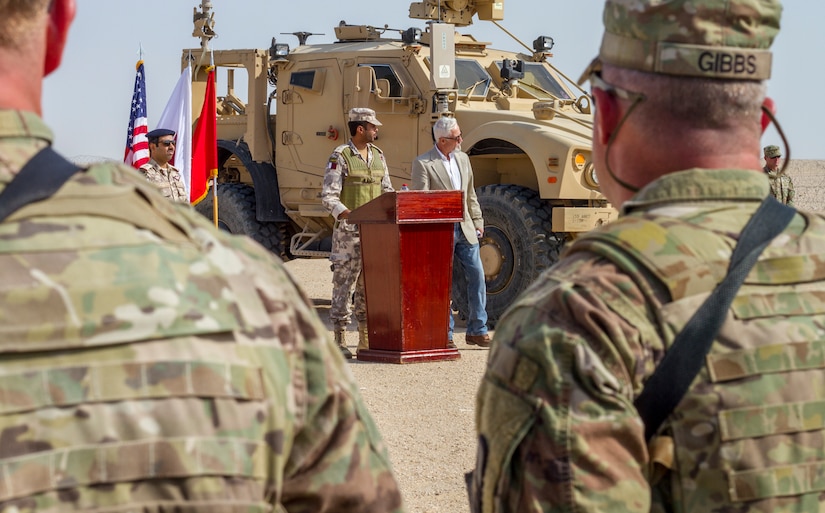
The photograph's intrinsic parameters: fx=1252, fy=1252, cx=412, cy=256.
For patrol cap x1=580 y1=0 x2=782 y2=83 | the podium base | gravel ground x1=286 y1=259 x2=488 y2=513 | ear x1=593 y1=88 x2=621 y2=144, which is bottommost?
gravel ground x1=286 y1=259 x2=488 y2=513

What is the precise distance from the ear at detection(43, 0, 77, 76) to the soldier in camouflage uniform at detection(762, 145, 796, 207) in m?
11.2

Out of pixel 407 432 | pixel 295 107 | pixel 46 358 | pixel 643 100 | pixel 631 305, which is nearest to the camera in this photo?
pixel 46 358

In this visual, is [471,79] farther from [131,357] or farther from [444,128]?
[131,357]

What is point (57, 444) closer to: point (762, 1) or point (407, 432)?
point (762, 1)

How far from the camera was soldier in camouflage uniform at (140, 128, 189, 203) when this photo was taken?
877 cm

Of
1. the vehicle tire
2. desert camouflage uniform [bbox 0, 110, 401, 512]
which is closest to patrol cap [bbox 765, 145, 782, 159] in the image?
the vehicle tire

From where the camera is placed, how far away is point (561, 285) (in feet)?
5.74

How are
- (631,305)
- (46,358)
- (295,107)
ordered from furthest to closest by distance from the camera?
(295,107) → (631,305) → (46,358)

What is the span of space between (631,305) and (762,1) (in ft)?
1.79

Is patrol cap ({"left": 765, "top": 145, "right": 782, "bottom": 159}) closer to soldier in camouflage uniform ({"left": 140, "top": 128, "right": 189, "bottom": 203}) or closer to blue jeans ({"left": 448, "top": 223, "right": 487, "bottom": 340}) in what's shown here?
blue jeans ({"left": 448, "top": 223, "right": 487, "bottom": 340})

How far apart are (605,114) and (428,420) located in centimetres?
466

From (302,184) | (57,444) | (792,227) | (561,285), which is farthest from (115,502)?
(302,184)

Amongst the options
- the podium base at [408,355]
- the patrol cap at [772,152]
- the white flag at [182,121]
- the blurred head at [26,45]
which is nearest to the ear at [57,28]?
the blurred head at [26,45]

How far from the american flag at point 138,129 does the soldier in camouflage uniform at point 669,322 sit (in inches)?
296
